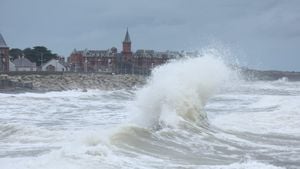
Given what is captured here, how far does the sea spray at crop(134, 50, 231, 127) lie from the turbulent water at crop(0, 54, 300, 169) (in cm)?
3

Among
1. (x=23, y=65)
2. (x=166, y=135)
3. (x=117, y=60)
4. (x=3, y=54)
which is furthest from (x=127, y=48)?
(x=166, y=135)

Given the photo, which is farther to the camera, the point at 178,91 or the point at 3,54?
the point at 3,54

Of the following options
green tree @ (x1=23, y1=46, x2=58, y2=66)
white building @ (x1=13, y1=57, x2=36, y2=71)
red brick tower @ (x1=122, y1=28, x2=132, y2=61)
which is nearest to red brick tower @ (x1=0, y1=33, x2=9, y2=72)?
white building @ (x1=13, y1=57, x2=36, y2=71)

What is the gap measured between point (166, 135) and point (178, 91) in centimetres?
341

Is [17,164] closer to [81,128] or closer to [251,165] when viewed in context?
[251,165]

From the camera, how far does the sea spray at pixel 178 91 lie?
1602cm

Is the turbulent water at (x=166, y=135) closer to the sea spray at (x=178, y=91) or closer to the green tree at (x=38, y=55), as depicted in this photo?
the sea spray at (x=178, y=91)

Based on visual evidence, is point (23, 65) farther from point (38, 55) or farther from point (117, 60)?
point (117, 60)

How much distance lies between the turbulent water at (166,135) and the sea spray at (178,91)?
26 mm

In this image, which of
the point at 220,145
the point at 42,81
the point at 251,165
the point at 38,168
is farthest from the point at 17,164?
the point at 42,81

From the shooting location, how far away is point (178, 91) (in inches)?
679

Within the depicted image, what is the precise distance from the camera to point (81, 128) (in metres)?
17.0

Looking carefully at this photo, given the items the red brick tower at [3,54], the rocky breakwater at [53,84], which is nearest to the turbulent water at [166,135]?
the rocky breakwater at [53,84]

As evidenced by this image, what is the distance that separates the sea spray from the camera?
52.5 feet
